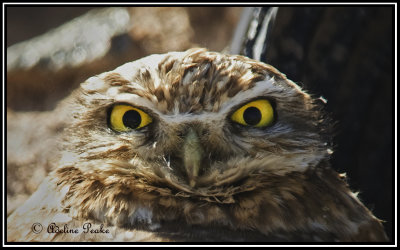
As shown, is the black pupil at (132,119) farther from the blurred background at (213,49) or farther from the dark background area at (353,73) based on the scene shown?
the dark background area at (353,73)

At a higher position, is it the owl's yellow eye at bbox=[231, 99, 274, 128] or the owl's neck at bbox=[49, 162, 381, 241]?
the owl's yellow eye at bbox=[231, 99, 274, 128]

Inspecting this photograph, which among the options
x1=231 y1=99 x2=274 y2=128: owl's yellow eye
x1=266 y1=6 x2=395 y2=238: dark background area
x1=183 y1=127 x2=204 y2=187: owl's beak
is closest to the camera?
x1=183 y1=127 x2=204 y2=187: owl's beak

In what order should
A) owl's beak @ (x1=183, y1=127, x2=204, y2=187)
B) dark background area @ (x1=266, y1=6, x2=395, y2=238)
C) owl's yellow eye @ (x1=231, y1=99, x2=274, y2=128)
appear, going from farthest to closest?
dark background area @ (x1=266, y1=6, x2=395, y2=238), owl's yellow eye @ (x1=231, y1=99, x2=274, y2=128), owl's beak @ (x1=183, y1=127, x2=204, y2=187)

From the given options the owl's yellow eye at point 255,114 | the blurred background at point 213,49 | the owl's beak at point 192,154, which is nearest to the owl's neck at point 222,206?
the owl's beak at point 192,154

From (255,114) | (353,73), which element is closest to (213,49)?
(353,73)

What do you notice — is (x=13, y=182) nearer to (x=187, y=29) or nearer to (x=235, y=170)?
(x=187, y=29)

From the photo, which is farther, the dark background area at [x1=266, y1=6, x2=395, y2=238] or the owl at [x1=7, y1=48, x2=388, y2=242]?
the dark background area at [x1=266, y1=6, x2=395, y2=238]

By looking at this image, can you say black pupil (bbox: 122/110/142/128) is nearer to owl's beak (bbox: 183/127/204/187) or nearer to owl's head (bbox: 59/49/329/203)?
owl's head (bbox: 59/49/329/203)

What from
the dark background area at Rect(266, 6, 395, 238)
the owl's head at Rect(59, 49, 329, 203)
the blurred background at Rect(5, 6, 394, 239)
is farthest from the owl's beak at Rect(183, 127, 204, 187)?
the dark background area at Rect(266, 6, 395, 238)
